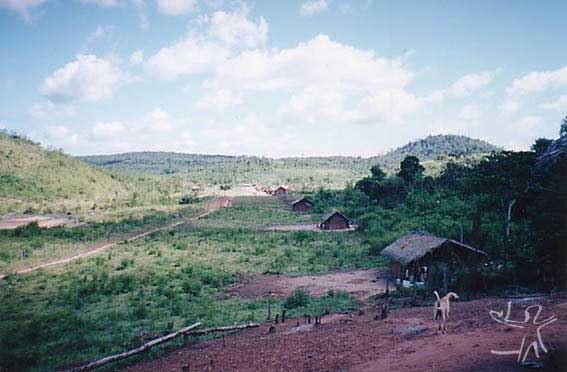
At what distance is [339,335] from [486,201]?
3013 centimetres

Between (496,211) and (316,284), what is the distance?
1929cm

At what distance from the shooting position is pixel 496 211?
3584 centimetres

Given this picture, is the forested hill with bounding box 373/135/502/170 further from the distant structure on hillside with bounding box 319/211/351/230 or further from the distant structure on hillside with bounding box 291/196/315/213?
the distant structure on hillside with bounding box 319/211/351/230

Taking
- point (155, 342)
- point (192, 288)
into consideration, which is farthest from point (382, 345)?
point (192, 288)


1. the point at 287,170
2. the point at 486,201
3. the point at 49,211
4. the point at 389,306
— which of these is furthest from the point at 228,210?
the point at 287,170

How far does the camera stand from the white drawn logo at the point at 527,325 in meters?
8.05

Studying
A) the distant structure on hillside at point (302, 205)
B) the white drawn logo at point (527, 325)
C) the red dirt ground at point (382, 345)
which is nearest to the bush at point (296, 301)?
the red dirt ground at point (382, 345)

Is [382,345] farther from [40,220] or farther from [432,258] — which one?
[40,220]

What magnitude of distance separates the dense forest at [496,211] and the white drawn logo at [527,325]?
4252mm

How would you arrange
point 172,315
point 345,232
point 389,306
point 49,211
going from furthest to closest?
point 49,211 → point 345,232 → point 172,315 → point 389,306

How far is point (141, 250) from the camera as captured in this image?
37688 millimetres

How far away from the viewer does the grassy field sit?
1540 centimetres

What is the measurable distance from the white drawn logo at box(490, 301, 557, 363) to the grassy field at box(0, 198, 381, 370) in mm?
7440

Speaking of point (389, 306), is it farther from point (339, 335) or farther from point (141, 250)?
point (141, 250)
